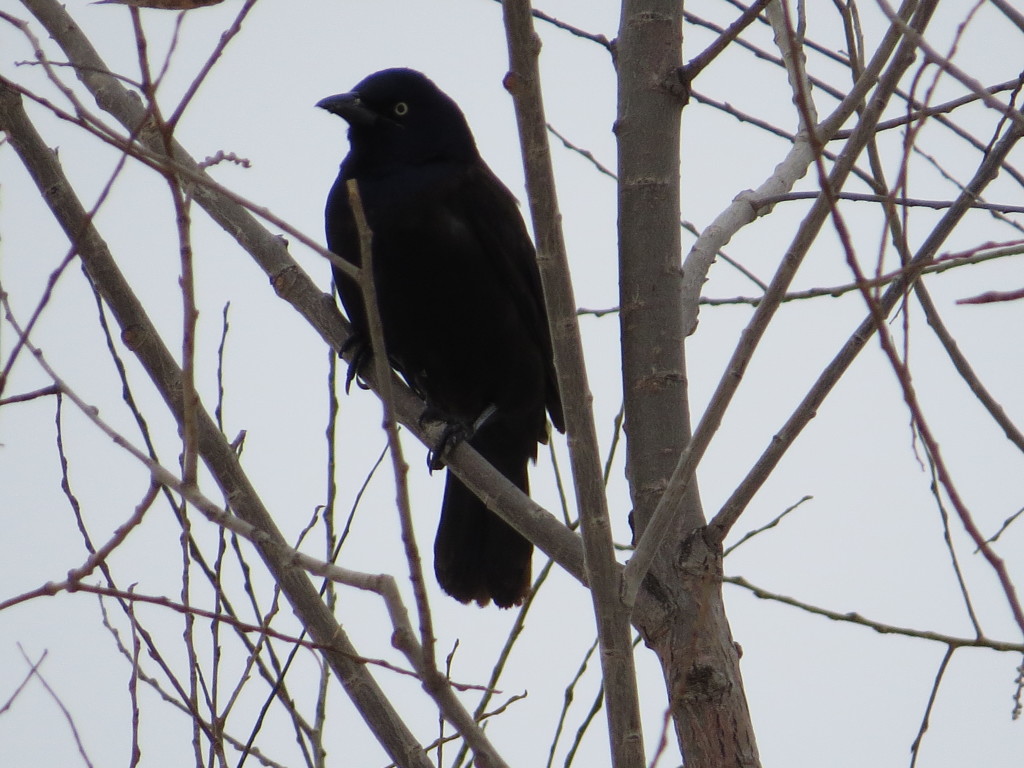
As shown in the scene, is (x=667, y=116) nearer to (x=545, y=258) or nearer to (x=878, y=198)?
(x=878, y=198)

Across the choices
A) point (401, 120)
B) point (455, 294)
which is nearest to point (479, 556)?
point (455, 294)

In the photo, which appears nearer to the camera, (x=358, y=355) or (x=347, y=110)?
(x=358, y=355)

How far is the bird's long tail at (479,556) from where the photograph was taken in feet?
11.8

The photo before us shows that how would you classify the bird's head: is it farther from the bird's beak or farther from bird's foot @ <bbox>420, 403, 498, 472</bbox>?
bird's foot @ <bbox>420, 403, 498, 472</bbox>

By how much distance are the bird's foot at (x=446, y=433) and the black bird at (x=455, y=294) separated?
0.05ft

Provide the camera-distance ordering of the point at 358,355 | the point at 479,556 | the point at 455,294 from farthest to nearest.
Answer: the point at 479,556, the point at 455,294, the point at 358,355

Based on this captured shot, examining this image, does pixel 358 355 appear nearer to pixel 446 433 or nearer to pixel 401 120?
pixel 446 433

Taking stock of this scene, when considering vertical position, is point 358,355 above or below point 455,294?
below

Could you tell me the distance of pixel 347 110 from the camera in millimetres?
3742

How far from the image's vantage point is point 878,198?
6.60 ft

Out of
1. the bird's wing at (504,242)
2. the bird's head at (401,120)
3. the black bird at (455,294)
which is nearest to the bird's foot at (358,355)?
the black bird at (455,294)

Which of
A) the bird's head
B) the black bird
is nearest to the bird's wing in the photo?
the black bird

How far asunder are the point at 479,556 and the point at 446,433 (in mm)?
991

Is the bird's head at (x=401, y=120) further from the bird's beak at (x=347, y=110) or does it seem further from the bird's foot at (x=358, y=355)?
the bird's foot at (x=358, y=355)
